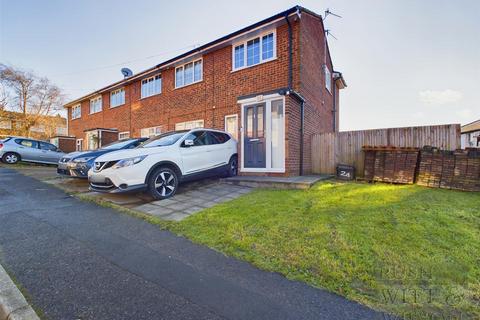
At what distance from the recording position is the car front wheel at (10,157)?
12.3m

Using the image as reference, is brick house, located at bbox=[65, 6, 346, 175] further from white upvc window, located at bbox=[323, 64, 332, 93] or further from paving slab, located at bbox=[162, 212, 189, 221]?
paving slab, located at bbox=[162, 212, 189, 221]

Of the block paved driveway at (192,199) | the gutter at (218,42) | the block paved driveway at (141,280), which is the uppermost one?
the gutter at (218,42)

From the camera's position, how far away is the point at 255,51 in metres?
9.36

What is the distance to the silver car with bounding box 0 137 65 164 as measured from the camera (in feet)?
40.4

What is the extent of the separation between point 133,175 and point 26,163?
42.5ft

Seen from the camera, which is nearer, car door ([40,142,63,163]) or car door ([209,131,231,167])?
car door ([209,131,231,167])

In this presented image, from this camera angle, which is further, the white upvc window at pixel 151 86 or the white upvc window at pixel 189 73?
the white upvc window at pixel 151 86

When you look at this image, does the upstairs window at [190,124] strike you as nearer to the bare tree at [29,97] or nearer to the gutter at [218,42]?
the gutter at [218,42]

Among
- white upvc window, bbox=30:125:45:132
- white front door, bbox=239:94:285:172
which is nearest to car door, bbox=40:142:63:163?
white front door, bbox=239:94:285:172

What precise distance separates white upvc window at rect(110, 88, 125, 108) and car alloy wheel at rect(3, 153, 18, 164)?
6.69m

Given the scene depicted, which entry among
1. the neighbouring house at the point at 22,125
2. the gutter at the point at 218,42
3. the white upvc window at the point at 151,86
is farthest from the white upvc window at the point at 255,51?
the neighbouring house at the point at 22,125

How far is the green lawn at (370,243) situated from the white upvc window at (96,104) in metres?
18.5

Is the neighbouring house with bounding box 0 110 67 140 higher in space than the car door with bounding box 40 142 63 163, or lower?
higher

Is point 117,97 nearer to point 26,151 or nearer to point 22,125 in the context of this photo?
point 26,151
